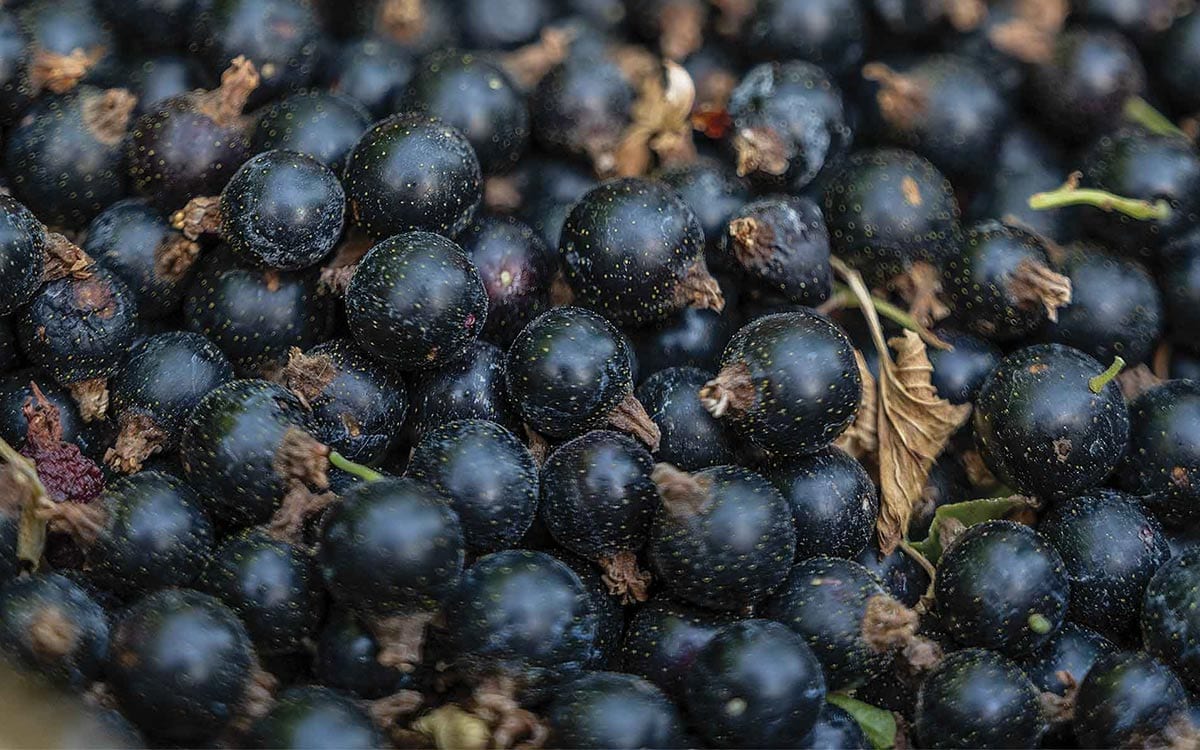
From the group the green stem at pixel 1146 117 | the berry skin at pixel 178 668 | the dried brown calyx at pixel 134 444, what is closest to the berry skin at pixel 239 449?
the dried brown calyx at pixel 134 444

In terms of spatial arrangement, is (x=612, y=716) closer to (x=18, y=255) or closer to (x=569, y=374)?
(x=569, y=374)

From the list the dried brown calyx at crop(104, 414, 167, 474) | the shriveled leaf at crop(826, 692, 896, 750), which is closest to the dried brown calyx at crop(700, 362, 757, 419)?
the shriveled leaf at crop(826, 692, 896, 750)

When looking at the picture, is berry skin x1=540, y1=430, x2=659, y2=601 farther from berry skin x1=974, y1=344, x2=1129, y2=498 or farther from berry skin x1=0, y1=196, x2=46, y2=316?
berry skin x1=0, y1=196, x2=46, y2=316

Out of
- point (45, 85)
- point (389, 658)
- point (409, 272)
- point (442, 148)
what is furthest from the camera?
point (45, 85)

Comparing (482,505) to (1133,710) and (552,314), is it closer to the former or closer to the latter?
(552,314)

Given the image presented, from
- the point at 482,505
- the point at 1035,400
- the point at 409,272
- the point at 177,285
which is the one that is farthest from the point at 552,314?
the point at 1035,400
